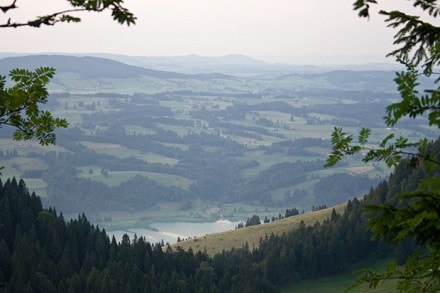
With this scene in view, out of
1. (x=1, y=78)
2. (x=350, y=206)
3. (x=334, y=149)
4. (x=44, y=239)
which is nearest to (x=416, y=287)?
(x=334, y=149)

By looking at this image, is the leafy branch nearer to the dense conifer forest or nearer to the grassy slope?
the dense conifer forest

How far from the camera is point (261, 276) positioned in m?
149

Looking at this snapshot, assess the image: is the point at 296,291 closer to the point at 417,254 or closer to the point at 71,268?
the point at 71,268

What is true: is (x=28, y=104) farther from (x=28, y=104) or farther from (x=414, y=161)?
(x=414, y=161)

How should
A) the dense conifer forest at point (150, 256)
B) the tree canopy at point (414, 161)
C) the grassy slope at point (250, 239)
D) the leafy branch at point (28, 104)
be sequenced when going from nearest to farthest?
the tree canopy at point (414, 161), the leafy branch at point (28, 104), the dense conifer forest at point (150, 256), the grassy slope at point (250, 239)

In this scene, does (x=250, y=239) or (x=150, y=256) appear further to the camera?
(x=250, y=239)

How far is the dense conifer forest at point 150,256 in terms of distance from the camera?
106312 mm

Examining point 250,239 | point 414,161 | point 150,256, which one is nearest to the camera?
point 414,161

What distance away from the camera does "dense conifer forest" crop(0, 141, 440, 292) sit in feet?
349

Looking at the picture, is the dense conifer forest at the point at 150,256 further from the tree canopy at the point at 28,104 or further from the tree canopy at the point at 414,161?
the tree canopy at the point at 414,161

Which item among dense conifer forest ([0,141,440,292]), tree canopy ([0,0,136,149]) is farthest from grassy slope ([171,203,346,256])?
tree canopy ([0,0,136,149])

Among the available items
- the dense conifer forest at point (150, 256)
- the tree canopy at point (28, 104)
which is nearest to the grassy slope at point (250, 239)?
the dense conifer forest at point (150, 256)

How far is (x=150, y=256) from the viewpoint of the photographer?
5295 inches

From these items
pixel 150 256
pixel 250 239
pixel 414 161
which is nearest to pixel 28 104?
pixel 414 161
